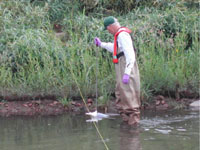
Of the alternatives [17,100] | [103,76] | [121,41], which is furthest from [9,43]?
[121,41]

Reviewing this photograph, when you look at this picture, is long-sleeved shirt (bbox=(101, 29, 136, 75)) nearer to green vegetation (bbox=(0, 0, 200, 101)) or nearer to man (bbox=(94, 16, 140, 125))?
man (bbox=(94, 16, 140, 125))

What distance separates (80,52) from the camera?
903cm

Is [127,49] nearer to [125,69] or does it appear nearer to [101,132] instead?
[125,69]

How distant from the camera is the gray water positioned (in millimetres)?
5645

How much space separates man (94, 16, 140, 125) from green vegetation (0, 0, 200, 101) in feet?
4.63

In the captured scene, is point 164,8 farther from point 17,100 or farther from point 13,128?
point 13,128

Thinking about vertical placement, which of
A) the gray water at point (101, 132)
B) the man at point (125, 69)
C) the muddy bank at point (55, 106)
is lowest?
the gray water at point (101, 132)

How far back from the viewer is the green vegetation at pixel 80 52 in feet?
27.0

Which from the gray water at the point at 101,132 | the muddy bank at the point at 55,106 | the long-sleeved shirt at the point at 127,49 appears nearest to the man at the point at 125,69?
the long-sleeved shirt at the point at 127,49

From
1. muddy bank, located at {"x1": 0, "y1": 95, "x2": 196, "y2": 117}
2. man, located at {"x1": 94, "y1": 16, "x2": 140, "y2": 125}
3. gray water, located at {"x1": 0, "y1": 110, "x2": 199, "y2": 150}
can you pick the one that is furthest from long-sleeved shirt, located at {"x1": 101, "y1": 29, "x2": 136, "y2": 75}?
muddy bank, located at {"x1": 0, "y1": 95, "x2": 196, "y2": 117}

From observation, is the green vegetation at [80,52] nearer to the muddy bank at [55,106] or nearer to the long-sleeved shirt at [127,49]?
the muddy bank at [55,106]

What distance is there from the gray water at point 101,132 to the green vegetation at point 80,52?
782 millimetres

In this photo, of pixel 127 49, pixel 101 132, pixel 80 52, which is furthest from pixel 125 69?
pixel 80 52

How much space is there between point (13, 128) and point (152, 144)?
236 centimetres
